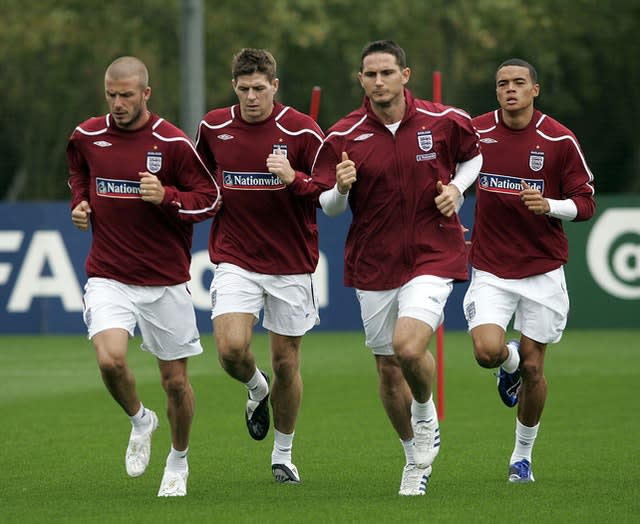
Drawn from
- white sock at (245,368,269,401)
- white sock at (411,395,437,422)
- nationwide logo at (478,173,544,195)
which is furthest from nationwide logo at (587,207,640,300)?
white sock at (411,395,437,422)

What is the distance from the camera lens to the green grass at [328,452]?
27.5 ft

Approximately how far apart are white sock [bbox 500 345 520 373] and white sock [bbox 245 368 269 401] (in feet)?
5.20

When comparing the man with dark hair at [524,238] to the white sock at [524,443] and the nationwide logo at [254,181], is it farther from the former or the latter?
the nationwide logo at [254,181]

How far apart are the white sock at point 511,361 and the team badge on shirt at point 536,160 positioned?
119cm

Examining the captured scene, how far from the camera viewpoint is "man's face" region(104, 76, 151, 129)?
881 cm

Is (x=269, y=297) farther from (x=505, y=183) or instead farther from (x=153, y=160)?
(x=505, y=183)

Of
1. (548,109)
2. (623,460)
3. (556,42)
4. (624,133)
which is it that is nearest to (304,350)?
(623,460)

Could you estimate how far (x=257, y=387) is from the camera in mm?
9922

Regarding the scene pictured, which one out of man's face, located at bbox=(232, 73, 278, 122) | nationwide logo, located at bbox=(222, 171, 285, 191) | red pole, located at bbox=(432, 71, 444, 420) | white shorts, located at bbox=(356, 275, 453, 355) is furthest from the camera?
red pole, located at bbox=(432, 71, 444, 420)

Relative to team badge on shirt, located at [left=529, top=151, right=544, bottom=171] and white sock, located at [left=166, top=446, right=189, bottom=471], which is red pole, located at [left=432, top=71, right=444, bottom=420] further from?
white sock, located at [left=166, top=446, right=189, bottom=471]

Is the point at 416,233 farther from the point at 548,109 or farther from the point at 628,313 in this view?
the point at 548,109

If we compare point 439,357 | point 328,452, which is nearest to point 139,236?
point 328,452

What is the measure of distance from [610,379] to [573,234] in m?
4.79

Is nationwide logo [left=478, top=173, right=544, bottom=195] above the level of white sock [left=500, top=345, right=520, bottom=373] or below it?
above
